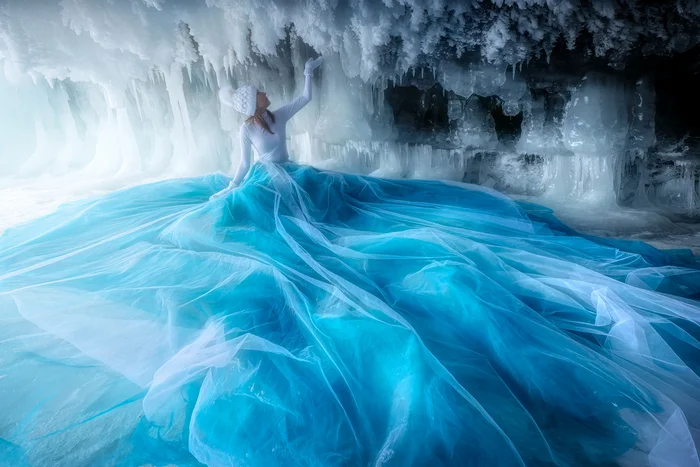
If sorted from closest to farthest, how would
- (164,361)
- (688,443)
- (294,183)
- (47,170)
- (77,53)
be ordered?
(688,443) < (164,361) < (294,183) < (77,53) < (47,170)

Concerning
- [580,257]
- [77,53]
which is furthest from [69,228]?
[77,53]

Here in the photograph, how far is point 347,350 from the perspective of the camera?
1135 mm

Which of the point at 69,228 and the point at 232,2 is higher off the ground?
the point at 232,2

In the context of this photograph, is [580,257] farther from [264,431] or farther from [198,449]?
[198,449]

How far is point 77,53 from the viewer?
444 centimetres

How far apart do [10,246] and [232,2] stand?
2.28 m

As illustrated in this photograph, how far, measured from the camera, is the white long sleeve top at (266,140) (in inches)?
95.5

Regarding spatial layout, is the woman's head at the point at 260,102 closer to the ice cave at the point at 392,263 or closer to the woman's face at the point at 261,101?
the woman's face at the point at 261,101

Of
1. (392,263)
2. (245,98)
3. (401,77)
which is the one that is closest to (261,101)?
(245,98)

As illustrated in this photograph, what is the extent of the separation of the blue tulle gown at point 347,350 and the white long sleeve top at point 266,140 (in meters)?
0.60

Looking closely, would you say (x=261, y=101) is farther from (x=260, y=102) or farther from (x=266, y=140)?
(x=266, y=140)

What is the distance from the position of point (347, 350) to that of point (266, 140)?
168 cm

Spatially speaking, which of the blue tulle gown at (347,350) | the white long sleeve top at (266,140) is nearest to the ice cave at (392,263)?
the blue tulle gown at (347,350)

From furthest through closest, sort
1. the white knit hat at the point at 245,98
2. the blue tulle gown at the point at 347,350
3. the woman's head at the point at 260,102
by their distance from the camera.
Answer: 1. the woman's head at the point at 260,102
2. the white knit hat at the point at 245,98
3. the blue tulle gown at the point at 347,350
